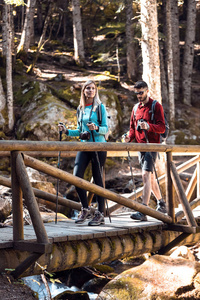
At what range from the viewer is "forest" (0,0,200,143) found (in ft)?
55.7

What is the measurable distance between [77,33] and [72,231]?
68.5ft

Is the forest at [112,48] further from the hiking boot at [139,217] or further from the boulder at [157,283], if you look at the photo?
the boulder at [157,283]

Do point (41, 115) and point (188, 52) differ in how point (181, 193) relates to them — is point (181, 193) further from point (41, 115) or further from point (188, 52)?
point (188, 52)

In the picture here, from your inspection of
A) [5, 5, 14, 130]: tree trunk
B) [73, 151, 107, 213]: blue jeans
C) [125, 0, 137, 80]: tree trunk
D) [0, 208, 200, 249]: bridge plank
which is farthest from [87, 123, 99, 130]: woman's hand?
[125, 0, 137, 80]: tree trunk

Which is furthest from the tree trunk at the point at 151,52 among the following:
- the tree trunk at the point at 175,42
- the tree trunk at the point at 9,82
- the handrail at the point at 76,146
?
the tree trunk at the point at 175,42

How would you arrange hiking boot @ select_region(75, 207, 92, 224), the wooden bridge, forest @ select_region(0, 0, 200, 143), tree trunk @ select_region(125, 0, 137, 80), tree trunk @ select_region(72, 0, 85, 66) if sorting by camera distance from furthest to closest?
tree trunk @ select_region(72, 0, 85, 66) < tree trunk @ select_region(125, 0, 137, 80) < forest @ select_region(0, 0, 200, 143) < hiking boot @ select_region(75, 207, 92, 224) < the wooden bridge

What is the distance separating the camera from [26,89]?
19219 millimetres

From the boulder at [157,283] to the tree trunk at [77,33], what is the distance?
2065 cm

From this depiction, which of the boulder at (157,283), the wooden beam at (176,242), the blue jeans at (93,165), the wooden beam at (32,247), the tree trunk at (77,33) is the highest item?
the tree trunk at (77,33)

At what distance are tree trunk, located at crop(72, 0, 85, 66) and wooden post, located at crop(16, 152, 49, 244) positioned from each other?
21.0 meters

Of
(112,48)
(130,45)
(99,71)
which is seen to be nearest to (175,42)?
(130,45)

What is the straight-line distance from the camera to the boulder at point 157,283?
4535 millimetres

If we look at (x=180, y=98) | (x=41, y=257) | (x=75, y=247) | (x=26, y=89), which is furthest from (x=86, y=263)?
(x=180, y=98)

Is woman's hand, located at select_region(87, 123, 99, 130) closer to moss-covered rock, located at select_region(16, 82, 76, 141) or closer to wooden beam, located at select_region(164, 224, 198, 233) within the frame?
wooden beam, located at select_region(164, 224, 198, 233)
